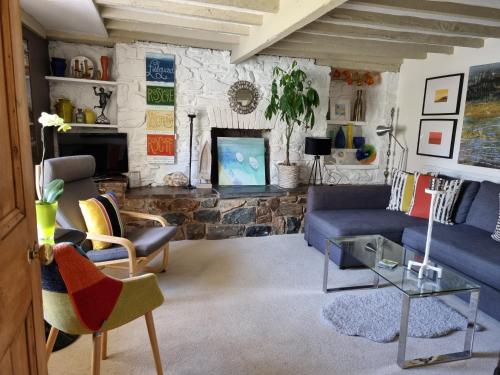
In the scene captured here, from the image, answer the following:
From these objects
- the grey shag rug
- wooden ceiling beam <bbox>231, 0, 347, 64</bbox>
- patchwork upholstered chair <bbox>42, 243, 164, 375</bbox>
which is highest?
wooden ceiling beam <bbox>231, 0, 347, 64</bbox>

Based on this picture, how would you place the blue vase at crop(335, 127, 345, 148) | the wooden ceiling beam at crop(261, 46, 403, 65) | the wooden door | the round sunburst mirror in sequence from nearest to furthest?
the wooden door, the wooden ceiling beam at crop(261, 46, 403, 65), the round sunburst mirror, the blue vase at crop(335, 127, 345, 148)

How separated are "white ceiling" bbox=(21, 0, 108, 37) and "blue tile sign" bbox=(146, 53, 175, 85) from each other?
0.54m

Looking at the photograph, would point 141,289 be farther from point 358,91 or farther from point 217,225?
point 358,91

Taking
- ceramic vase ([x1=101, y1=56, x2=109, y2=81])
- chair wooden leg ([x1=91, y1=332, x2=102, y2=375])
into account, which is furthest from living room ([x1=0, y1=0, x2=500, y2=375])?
ceramic vase ([x1=101, y1=56, x2=109, y2=81])

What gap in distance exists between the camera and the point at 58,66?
12.6ft

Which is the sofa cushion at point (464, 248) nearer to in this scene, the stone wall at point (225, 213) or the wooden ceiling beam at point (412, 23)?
the stone wall at point (225, 213)

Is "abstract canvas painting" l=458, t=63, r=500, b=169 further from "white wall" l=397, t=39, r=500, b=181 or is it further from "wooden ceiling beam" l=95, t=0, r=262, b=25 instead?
"wooden ceiling beam" l=95, t=0, r=262, b=25

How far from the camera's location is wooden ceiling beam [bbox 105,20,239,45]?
3576 millimetres

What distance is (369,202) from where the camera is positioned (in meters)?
3.89

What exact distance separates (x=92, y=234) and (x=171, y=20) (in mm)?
2104

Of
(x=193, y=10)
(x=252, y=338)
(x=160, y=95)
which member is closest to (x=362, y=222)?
(x=252, y=338)

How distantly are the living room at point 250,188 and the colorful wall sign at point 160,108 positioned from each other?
23mm

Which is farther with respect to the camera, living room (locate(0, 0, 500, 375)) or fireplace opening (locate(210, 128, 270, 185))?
fireplace opening (locate(210, 128, 270, 185))

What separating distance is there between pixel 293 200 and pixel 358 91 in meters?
2.03
